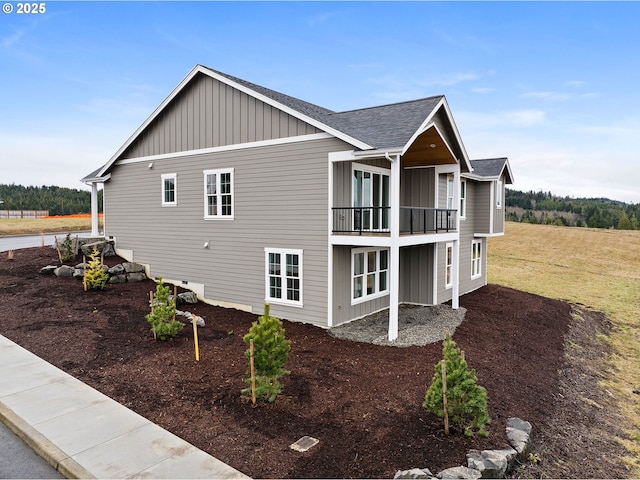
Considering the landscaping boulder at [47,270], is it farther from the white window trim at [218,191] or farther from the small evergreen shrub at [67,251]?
the white window trim at [218,191]

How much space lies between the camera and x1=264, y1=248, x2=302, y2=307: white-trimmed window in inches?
501

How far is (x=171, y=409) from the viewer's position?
6973 mm

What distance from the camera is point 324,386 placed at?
317 inches

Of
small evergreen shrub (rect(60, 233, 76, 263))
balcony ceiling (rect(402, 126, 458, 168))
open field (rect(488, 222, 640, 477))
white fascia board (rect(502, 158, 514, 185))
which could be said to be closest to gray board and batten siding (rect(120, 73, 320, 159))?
balcony ceiling (rect(402, 126, 458, 168))

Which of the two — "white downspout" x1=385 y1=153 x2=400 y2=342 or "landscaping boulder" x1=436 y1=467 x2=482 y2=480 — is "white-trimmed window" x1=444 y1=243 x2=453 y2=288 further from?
"landscaping boulder" x1=436 y1=467 x2=482 y2=480

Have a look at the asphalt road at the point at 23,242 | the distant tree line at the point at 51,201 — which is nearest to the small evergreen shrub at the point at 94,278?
the asphalt road at the point at 23,242

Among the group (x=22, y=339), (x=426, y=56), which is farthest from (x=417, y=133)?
(x=22, y=339)

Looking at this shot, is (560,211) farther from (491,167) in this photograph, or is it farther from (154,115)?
(154,115)

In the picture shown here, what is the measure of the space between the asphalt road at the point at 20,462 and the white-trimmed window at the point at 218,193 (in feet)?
30.3

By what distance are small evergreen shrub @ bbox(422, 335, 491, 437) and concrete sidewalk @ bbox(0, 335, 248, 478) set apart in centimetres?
314

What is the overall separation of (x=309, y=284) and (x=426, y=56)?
37.6 feet

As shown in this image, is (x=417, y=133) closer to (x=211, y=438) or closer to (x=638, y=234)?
(x=211, y=438)

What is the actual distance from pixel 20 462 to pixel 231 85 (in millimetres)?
11526

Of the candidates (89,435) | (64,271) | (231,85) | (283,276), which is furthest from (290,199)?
(64,271)
